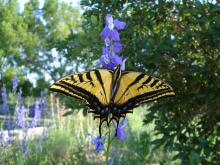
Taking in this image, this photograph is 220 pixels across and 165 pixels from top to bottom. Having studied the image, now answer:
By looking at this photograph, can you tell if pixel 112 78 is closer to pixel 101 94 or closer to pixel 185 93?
pixel 101 94

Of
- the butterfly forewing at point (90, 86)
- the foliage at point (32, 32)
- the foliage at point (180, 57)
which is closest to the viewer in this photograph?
the butterfly forewing at point (90, 86)

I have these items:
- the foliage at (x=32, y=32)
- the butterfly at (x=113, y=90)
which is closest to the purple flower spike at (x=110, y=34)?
the butterfly at (x=113, y=90)

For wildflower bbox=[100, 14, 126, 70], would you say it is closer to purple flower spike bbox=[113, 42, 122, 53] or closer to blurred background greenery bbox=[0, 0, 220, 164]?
purple flower spike bbox=[113, 42, 122, 53]

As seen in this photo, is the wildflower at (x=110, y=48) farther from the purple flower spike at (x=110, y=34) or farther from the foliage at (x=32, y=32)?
the foliage at (x=32, y=32)

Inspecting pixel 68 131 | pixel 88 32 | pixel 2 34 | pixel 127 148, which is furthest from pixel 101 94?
pixel 2 34

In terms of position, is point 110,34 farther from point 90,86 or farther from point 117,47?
point 90,86

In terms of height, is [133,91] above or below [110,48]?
below

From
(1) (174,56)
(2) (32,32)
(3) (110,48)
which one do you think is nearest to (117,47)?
(3) (110,48)
